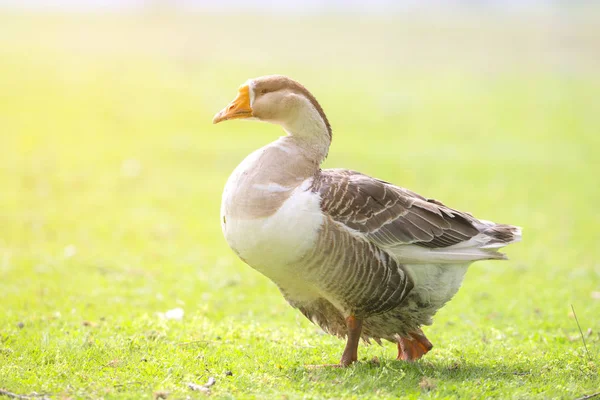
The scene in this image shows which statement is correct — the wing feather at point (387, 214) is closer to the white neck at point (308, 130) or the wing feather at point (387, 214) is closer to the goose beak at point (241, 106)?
the white neck at point (308, 130)

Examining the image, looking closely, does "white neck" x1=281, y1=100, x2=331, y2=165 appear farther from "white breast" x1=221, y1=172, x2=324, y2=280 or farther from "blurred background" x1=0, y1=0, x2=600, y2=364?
"blurred background" x1=0, y1=0, x2=600, y2=364

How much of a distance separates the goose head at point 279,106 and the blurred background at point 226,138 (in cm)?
300

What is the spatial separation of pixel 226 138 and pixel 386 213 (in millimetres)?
15908

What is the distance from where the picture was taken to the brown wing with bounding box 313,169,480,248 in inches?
241

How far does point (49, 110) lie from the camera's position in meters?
22.2

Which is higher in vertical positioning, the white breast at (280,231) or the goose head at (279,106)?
the goose head at (279,106)

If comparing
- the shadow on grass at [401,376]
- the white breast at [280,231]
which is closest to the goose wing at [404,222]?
the white breast at [280,231]

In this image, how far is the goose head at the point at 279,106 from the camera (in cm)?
633

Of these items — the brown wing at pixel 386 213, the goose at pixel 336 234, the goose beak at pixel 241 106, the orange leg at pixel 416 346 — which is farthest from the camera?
the orange leg at pixel 416 346

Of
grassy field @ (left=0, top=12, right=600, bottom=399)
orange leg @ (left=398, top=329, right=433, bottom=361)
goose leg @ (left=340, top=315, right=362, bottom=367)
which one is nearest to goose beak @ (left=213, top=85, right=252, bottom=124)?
goose leg @ (left=340, top=315, right=362, bottom=367)

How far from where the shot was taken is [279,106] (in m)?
6.35

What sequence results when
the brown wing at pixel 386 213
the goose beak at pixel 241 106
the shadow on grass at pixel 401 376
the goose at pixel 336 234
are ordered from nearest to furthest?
the shadow on grass at pixel 401 376 → the goose at pixel 336 234 → the brown wing at pixel 386 213 → the goose beak at pixel 241 106

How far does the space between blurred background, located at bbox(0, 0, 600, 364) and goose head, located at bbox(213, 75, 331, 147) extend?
9.85ft

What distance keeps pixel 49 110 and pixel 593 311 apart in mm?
17560
